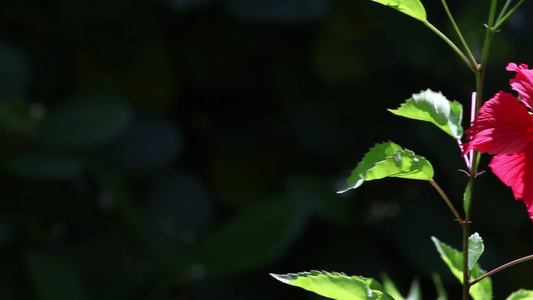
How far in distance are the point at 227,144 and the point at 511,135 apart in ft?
3.18

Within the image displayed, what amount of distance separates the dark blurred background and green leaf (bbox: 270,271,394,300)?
0.72 meters

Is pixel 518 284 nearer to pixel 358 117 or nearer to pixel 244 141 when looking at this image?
pixel 358 117

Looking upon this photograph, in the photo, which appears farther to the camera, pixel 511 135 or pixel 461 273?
pixel 461 273

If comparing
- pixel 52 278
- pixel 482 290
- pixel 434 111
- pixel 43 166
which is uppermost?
pixel 434 111

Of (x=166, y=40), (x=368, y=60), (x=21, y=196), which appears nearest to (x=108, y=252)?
(x=21, y=196)

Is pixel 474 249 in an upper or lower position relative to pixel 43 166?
upper

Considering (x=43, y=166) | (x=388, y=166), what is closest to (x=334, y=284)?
(x=388, y=166)

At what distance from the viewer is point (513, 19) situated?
1.23 m

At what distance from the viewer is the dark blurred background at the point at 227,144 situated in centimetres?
112

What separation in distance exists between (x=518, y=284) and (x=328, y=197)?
1.09 ft

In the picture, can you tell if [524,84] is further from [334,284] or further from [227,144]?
[227,144]

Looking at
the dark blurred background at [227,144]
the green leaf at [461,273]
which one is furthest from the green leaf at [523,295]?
the dark blurred background at [227,144]

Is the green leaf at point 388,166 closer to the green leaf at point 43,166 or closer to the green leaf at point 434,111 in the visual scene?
the green leaf at point 434,111

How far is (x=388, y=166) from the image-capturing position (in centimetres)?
36
